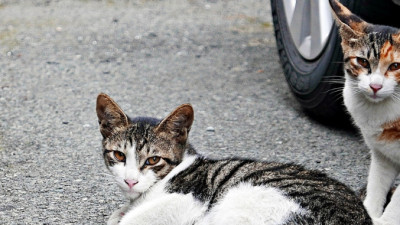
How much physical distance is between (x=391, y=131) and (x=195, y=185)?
48.2 inches

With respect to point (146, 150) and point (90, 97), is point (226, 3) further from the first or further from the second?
point (146, 150)

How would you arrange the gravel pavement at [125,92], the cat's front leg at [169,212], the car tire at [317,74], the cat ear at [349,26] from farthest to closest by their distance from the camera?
the car tire at [317,74]
the gravel pavement at [125,92]
the cat ear at [349,26]
the cat's front leg at [169,212]

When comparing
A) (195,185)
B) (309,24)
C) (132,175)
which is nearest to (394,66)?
(195,185)

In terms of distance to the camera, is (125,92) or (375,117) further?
(125,92)

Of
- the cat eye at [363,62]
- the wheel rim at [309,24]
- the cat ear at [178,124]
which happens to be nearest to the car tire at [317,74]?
the wheel rim at [309,24]

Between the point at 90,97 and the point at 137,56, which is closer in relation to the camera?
the point at 90,97

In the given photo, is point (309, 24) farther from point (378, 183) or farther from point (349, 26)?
point (378, 183)

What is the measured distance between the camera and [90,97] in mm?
6656

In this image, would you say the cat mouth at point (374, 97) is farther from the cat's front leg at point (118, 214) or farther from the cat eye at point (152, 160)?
the cat's front leg at point (118, 214)

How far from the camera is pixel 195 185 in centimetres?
398

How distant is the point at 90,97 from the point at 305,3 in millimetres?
2112

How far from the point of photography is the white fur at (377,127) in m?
4.22

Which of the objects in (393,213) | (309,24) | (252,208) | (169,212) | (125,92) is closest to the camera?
(252,208)

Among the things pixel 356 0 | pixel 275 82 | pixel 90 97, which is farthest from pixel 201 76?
pixel 356 0
